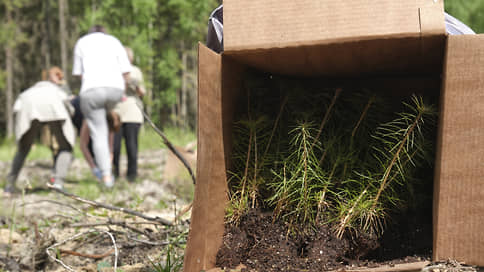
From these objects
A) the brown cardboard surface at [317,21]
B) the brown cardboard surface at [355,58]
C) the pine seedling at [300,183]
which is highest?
the brown cardboard surface at [317,21]

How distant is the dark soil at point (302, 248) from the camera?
1312 mm

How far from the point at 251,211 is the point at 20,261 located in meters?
1.21

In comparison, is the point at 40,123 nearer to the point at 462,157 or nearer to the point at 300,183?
the point at 300,183

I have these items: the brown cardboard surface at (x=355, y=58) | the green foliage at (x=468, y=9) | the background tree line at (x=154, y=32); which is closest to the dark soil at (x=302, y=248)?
the brown cardboard surface at (x=355, y=58)

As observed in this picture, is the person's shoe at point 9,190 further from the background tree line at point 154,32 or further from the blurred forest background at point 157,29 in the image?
the background tree line at point 154,32

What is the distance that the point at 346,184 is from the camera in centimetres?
153

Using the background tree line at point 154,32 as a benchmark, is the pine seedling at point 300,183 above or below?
below

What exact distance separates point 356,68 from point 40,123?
4534 millimetres

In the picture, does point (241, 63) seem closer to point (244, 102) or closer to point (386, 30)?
point (244, 102)

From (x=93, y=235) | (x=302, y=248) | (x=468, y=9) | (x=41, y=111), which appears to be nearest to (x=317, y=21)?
(x=302, y=248)

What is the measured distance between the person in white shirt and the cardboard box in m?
3.27

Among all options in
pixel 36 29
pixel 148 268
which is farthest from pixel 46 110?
pixel 36 29

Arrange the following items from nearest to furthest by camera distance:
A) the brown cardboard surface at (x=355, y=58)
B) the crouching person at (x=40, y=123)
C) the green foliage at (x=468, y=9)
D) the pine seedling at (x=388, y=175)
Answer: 1. the brown cardboard surface at (x=355, y=58)
2. the pine seedling at (x=388, y=175)
3. the crouching person at (x=40, y=123)
4. the green foliage at (x=468, y=9)

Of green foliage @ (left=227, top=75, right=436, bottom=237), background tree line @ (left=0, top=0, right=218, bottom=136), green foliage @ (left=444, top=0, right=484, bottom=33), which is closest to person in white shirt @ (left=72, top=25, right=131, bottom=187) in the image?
green foliage @ (left=227, top=75, right=436, bottom=237)
